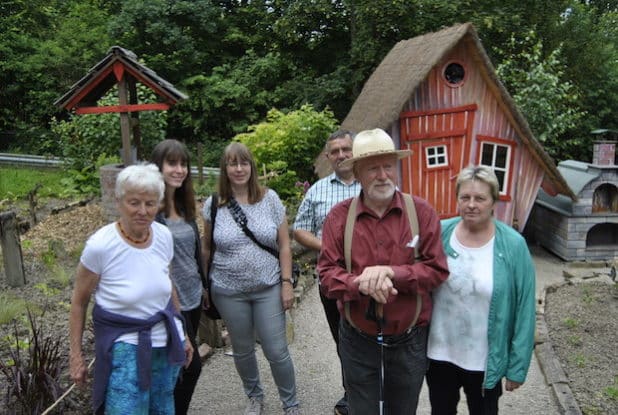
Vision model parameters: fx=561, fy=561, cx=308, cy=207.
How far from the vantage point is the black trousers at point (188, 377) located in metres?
3.26

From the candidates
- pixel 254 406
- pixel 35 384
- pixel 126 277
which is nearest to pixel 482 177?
pixel 126 277

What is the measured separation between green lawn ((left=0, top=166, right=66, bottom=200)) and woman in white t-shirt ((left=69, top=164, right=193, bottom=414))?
11.1m

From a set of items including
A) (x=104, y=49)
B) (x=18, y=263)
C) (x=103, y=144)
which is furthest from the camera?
(x=104, y=49)

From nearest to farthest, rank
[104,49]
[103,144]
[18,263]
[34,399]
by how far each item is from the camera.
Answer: [34,399] < [18,263] < [103,144] < [104,49]

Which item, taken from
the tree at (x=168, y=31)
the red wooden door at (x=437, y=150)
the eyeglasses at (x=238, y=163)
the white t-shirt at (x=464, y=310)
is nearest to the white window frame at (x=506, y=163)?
the red wooden door at (x=437, y=150)

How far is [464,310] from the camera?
2.70m

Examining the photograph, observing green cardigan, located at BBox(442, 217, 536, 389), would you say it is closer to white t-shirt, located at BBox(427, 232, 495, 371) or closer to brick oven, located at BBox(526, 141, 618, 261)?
white t-shirt, located at BBox(427, 232, 495, 371)

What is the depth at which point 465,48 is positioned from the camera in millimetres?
8586

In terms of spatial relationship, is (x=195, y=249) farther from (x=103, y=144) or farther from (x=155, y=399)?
(x=103, y=144)

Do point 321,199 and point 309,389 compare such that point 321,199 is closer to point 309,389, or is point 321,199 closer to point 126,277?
point 126,277

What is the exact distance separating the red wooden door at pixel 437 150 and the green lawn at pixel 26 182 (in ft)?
26.9

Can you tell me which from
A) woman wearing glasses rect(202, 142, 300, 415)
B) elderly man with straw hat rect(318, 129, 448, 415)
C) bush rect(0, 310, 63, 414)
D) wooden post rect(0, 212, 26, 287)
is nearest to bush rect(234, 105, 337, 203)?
wooden post rect(0, 212, 26, 287)

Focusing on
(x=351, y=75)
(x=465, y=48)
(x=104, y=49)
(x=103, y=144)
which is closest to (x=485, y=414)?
(x=465, y=48)

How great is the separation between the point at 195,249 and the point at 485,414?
1851 millimetres
